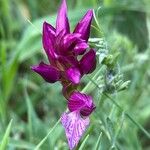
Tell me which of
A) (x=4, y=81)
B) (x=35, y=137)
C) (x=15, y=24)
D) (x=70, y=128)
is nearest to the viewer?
(x=70, y=128)

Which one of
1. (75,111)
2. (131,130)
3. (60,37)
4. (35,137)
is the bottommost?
(131,130)

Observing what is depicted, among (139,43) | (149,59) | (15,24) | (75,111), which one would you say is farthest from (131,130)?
(15,24)

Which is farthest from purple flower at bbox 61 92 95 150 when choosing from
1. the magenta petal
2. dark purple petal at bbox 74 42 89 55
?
dark purple petal at bbox 74 42 89 55

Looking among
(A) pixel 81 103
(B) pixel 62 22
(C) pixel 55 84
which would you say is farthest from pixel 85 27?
(C) pixel 55 84

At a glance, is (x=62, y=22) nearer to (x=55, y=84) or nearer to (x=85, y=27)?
(x=85, y=27)

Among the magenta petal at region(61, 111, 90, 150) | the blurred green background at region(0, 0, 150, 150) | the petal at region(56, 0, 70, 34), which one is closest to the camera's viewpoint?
the magenta petal at region(61, 111, 90, 150)

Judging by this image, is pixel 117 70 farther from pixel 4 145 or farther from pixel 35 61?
pixel 35 61

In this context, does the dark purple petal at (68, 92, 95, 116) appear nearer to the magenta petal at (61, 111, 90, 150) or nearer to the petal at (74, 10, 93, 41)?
the magenta petal at (61, 111, 90, 150)
